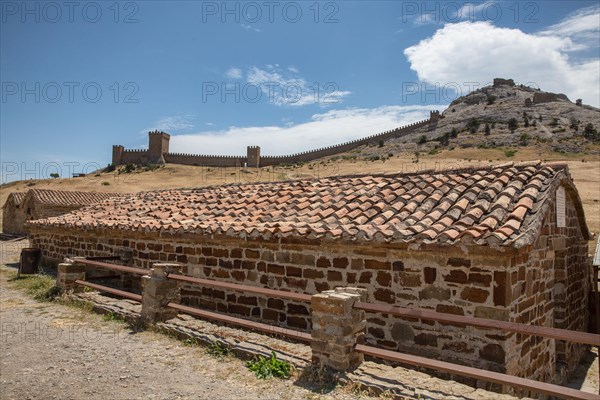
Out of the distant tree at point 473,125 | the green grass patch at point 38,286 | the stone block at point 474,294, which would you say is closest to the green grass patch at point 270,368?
the stone block at point 474,294

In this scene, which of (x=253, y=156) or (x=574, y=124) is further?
(x=253, y=156)

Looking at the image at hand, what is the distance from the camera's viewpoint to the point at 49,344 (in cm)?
655

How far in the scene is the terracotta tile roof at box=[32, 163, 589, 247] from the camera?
5855 mm

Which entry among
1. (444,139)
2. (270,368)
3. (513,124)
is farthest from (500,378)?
(513,124)

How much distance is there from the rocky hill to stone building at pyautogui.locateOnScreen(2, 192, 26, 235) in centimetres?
4118

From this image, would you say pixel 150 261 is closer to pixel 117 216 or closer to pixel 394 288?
pixel 117 216

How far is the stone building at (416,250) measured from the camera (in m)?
5.57

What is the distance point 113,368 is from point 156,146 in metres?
67.2

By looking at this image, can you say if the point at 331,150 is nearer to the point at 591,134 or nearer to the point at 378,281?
the point at 591,134

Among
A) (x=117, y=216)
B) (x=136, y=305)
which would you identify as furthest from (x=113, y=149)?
(x=136, y=305)

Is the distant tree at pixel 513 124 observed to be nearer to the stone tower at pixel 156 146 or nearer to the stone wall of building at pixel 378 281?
the stone tower at pixel 156 146

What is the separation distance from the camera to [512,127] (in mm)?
60312

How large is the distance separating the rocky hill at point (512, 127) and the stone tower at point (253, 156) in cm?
1572

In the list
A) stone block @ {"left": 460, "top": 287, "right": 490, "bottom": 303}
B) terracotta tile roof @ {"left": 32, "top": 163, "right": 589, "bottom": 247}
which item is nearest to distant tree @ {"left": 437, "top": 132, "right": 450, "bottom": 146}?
terracotta tile roof @ {"left": 32, "top": 163, "right": 589, "bottom": 247}
